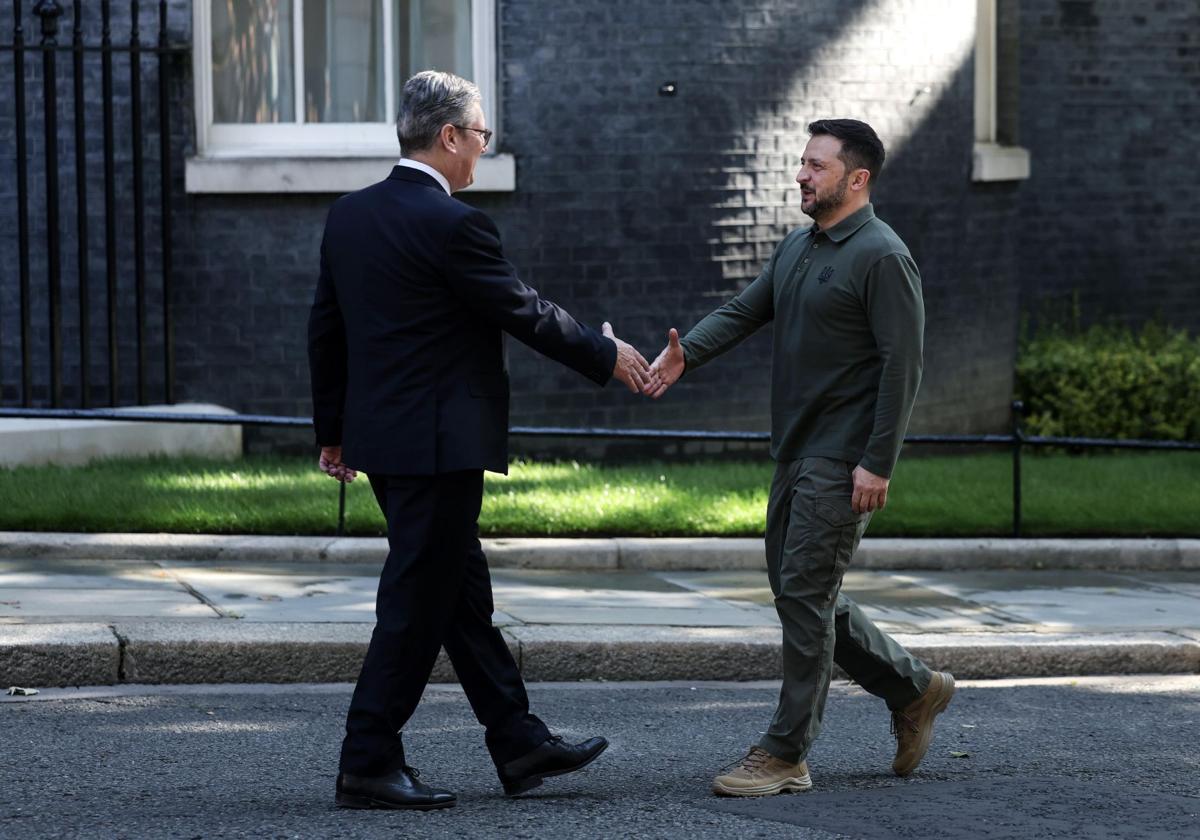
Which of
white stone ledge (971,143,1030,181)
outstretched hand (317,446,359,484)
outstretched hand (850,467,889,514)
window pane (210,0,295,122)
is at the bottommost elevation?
outstretched hand (850,467,889,514)

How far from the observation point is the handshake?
5445 mm

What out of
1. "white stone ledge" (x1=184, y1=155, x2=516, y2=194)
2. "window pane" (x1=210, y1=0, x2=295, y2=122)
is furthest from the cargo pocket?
"window pane" (x1=210, y1=0, x2=295, y2=122)

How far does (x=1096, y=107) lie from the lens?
15.7 m

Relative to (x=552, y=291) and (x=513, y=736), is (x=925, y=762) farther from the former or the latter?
(x=552, y=291)

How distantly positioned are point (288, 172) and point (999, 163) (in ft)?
17.6

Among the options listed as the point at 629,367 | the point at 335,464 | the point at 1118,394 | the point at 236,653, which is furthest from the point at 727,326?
the point at 1118,394

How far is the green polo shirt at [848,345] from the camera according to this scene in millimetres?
5289

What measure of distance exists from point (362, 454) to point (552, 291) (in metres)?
6.81

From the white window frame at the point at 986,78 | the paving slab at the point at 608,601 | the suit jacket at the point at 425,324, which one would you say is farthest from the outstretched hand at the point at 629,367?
the white window frame at the point at 986,78

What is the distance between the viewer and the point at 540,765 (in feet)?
17.2

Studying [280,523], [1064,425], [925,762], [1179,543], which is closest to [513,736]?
[925,762]

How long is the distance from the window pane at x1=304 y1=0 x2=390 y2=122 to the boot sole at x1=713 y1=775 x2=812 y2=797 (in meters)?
7.33

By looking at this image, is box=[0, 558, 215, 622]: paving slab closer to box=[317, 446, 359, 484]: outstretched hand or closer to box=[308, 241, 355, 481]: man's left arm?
box=[317, 446, 359, 484]: outstretched hand

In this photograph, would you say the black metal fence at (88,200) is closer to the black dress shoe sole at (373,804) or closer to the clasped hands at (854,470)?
the clasped hands at (854,470)
